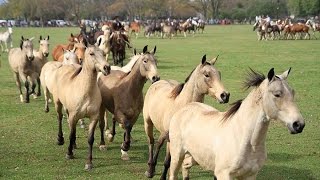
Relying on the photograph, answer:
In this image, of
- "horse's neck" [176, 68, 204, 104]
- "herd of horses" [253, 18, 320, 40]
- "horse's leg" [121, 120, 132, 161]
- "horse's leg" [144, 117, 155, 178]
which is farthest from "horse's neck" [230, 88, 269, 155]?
"herd of horses" [253, 18, 320, 40]

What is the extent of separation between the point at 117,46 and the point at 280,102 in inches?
737

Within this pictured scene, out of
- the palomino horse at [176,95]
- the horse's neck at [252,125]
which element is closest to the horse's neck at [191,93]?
the palomino horse at [176,95]

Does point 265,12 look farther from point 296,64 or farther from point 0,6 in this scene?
point 296,64

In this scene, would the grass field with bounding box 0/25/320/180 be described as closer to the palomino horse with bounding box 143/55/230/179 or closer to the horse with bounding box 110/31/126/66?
the palomino horse with bounding box 143/55/230/179

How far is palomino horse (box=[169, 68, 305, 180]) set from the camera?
496 cm

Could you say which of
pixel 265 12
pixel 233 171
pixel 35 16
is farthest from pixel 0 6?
pixel 233 171

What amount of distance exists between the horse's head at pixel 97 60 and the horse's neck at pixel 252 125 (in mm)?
3518

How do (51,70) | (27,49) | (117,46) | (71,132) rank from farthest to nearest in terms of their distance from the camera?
1. (117,46)
2. (27,49)
3. (51,70)
4. (71,132)

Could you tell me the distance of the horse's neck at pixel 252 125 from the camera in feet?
17.2

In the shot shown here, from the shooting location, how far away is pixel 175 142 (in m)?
6.28

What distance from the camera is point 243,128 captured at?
5359 millimetres

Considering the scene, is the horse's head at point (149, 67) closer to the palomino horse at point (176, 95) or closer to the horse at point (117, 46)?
the palomino horse at point (176, 95)

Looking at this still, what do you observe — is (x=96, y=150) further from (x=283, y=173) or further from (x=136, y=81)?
(x=283, y=173)

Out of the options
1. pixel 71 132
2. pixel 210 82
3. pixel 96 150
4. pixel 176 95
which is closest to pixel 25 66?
pixel 96 150
